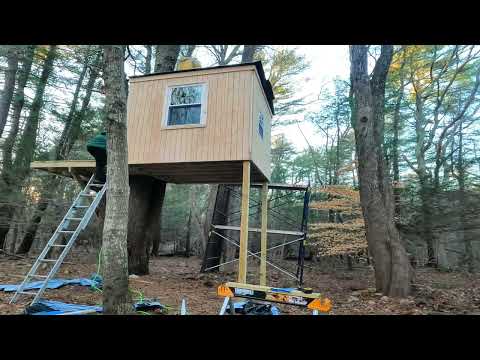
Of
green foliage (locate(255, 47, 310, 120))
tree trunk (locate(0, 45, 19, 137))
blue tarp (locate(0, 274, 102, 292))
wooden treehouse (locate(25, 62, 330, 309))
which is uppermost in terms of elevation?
green foliage (locate(255, 47, 310, 120))

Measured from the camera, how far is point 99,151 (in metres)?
6.68

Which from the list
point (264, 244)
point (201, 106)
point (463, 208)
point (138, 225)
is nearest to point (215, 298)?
point (264, 244)

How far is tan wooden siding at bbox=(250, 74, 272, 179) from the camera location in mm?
7082

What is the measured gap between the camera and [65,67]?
41.1 ft

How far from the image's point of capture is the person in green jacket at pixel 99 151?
658cm

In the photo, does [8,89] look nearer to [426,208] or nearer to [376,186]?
[376,186]

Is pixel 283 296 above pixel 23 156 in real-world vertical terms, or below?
below

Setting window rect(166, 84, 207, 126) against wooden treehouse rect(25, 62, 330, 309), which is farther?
window rect(166, 84, 207, 126)

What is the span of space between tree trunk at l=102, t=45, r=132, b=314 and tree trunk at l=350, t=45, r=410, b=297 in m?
5.44

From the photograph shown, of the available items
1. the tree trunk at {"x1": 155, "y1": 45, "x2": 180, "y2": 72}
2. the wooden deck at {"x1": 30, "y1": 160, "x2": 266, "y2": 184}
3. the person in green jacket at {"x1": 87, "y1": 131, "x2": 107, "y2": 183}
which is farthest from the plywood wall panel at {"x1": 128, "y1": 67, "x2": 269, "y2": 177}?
the tree trunk at {"x1": 155, "y1": 45, "x2": 180, "y2": 72}

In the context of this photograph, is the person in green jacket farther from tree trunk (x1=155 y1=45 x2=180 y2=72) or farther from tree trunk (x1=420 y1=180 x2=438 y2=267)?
tree trunk (x1=420 y1=180 x2=438 y2=267)

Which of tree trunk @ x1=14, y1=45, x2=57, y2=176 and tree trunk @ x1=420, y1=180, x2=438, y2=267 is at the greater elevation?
tree trunk @ x1=14, y1=45, x2=57, y2=176

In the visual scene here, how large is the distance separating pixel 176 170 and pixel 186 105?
66.3 inches

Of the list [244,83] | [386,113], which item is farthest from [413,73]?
[244,83]
